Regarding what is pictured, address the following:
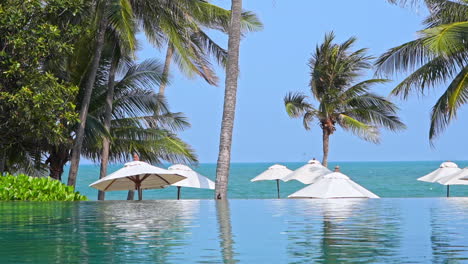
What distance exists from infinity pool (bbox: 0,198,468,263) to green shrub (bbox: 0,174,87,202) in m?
3.88

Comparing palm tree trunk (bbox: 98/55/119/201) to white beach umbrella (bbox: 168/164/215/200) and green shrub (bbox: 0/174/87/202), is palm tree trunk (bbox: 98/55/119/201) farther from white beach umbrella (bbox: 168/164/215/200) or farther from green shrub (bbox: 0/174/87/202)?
green shrub (bbox: 0/174/87/202)

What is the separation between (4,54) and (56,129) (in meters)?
2.21

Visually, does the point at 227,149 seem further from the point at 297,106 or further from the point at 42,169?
the point at 297,106

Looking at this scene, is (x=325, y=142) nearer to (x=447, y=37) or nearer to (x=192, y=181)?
(x=192, y=181)

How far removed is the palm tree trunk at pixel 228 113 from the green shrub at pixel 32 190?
3.41m

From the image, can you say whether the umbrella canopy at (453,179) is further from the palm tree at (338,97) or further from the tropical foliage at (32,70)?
the tropical foliage at (32,70)

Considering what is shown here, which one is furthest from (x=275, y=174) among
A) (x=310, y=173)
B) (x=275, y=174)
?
(x=310, y=173)

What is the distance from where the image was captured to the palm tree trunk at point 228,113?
16.4 meters

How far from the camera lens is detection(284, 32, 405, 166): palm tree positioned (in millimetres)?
29938

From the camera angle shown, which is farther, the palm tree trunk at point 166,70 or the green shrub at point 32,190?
the palm tree trunk at point 166,70

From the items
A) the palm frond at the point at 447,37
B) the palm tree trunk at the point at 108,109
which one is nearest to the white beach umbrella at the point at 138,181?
the palm tree trunk at the point at 108,109

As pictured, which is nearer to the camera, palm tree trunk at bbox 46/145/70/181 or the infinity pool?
the infinity pool

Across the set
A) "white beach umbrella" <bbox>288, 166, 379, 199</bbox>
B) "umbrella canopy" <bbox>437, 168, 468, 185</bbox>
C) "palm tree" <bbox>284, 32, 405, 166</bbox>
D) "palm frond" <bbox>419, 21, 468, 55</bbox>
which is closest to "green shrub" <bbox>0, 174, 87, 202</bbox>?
"white beach umbrella" <bbox>288, 166, 379, 199</bbox>

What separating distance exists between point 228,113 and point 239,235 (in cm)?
1026
